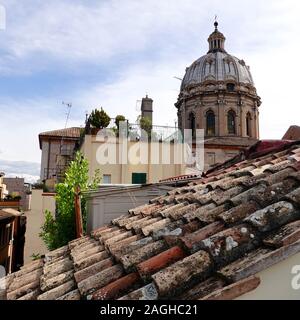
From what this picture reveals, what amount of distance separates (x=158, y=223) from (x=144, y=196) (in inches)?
201

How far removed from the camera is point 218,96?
3912cm

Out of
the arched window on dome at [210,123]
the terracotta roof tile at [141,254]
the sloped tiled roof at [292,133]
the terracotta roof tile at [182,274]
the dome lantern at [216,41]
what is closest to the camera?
the terracotta roof tile at [182,274]

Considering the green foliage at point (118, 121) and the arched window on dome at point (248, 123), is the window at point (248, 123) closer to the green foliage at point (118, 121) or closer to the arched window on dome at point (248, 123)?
the arched window on dome at point (248, 123)

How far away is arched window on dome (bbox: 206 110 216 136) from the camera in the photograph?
127 ft

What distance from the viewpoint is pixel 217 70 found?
4084 centimetres

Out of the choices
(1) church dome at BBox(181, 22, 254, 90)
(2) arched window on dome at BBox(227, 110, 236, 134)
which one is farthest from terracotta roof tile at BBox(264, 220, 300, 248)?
(1) church dome at BBox(181, 22, 254, 90)

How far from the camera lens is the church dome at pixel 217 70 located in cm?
4028

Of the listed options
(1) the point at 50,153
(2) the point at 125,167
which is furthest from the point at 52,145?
(2) the point at 125,167

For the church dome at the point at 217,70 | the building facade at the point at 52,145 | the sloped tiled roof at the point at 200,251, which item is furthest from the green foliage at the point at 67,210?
the church dome at the point at 217,70

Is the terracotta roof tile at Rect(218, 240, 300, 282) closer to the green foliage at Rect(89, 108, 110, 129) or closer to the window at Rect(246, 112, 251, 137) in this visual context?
the green foliage at Rect(89, 108, 110, 129)

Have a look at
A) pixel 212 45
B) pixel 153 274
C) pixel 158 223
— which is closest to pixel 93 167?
pixel 158 223

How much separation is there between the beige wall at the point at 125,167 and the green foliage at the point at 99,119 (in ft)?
2.74

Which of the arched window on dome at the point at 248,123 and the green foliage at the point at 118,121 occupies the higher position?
the arched window on dome at the point at 248,123

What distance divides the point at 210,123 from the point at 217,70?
6.92m
